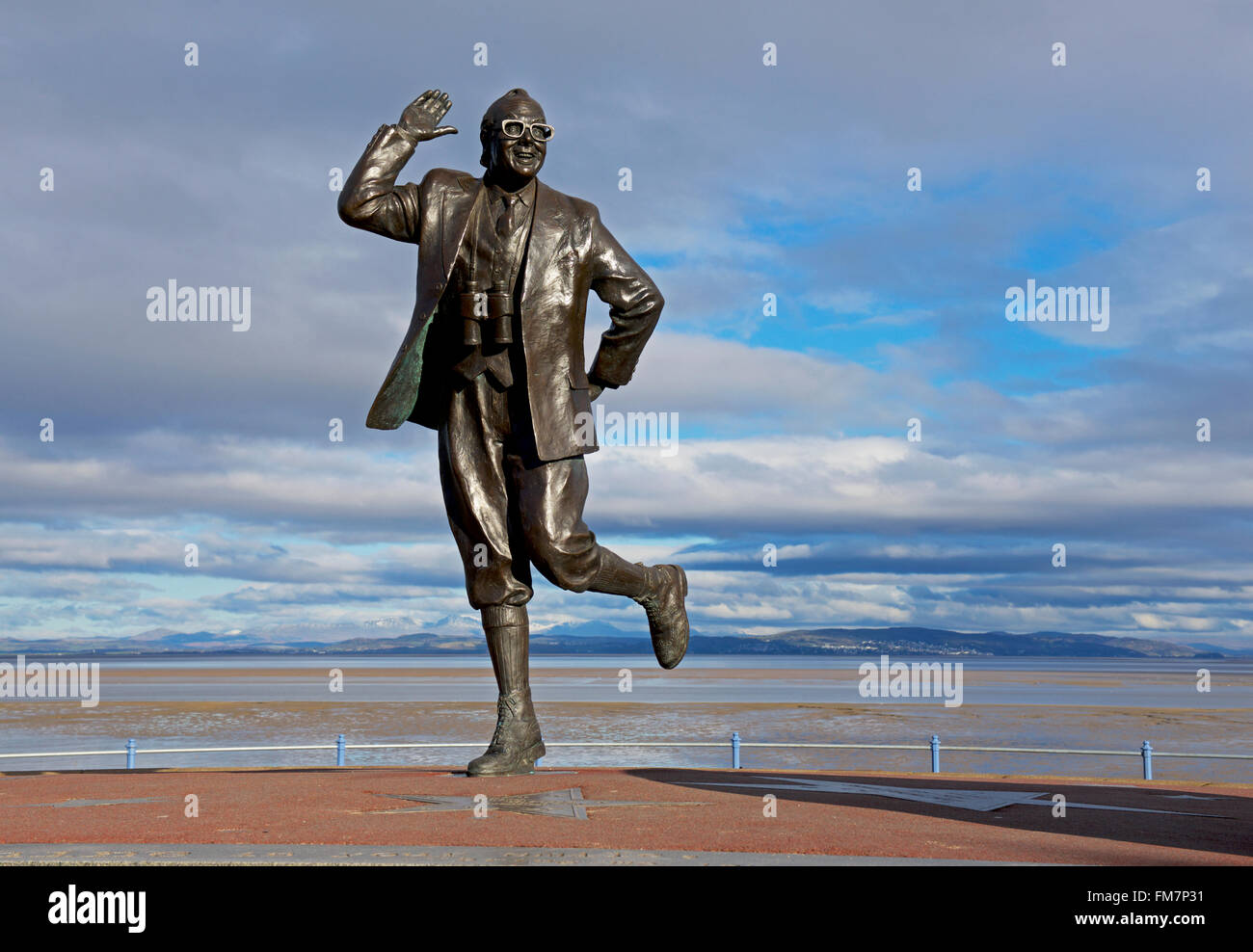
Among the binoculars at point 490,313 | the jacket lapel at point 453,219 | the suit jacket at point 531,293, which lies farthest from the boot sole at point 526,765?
the jacket lapel at point 453,219

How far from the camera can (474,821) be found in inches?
183

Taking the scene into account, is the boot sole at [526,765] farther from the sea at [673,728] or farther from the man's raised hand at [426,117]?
the sea at [673,728]

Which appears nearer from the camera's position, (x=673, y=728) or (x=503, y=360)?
(x=503, y=360)

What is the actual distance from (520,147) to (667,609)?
2966 mm

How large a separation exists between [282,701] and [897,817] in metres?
53.0

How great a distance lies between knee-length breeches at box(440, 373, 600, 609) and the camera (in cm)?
665

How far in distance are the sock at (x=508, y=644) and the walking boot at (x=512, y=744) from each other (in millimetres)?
73

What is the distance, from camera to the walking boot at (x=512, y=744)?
21.4 ft

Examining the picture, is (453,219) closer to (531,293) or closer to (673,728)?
(531,293)

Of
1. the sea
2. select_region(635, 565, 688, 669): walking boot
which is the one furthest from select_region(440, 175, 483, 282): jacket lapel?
the sea

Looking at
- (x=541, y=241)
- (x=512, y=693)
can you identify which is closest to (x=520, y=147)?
(x=541, y=241)

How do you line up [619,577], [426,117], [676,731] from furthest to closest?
[676,731], [619,577], [426,117]

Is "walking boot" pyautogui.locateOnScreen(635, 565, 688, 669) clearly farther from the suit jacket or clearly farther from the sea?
the sea

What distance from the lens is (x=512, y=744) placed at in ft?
21.8
